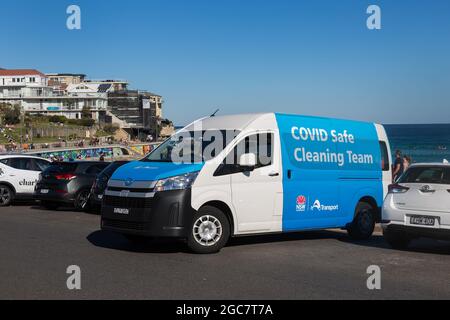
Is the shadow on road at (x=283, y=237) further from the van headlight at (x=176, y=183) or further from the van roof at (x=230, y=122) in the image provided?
the van roof at (x=230, y=122)

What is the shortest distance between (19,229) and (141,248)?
395 cm

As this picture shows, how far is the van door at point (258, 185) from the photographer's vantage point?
32.2 feet

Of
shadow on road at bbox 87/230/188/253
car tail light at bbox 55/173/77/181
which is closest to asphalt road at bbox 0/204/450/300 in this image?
shadow on road at bbox 87/230/188/253

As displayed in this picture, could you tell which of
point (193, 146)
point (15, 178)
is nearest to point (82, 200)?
point (15, 178)

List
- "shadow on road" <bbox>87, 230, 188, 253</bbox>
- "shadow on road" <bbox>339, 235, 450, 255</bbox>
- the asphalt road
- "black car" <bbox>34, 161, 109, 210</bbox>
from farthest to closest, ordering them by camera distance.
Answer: "black car" <bbox>34, 161, 109, 210</bbox> → "shadow on road" <bbox>339, 235, 450, 255</bbox> → "shadow on road" <bbox>87, 230, 188, 253</bbox> → the asphalt road

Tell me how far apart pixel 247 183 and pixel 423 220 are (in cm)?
302

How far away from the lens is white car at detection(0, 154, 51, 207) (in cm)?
1909

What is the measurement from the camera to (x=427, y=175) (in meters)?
10.2

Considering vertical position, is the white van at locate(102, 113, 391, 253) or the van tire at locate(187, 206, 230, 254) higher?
the white van at locate(102, 113, 391, 253)

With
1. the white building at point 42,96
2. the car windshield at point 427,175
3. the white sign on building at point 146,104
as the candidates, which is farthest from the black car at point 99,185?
the white sign on building at point 146,104

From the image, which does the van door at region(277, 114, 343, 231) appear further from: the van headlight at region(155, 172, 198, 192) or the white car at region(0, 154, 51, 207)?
the white car at region(0, 154, 51, 207)
